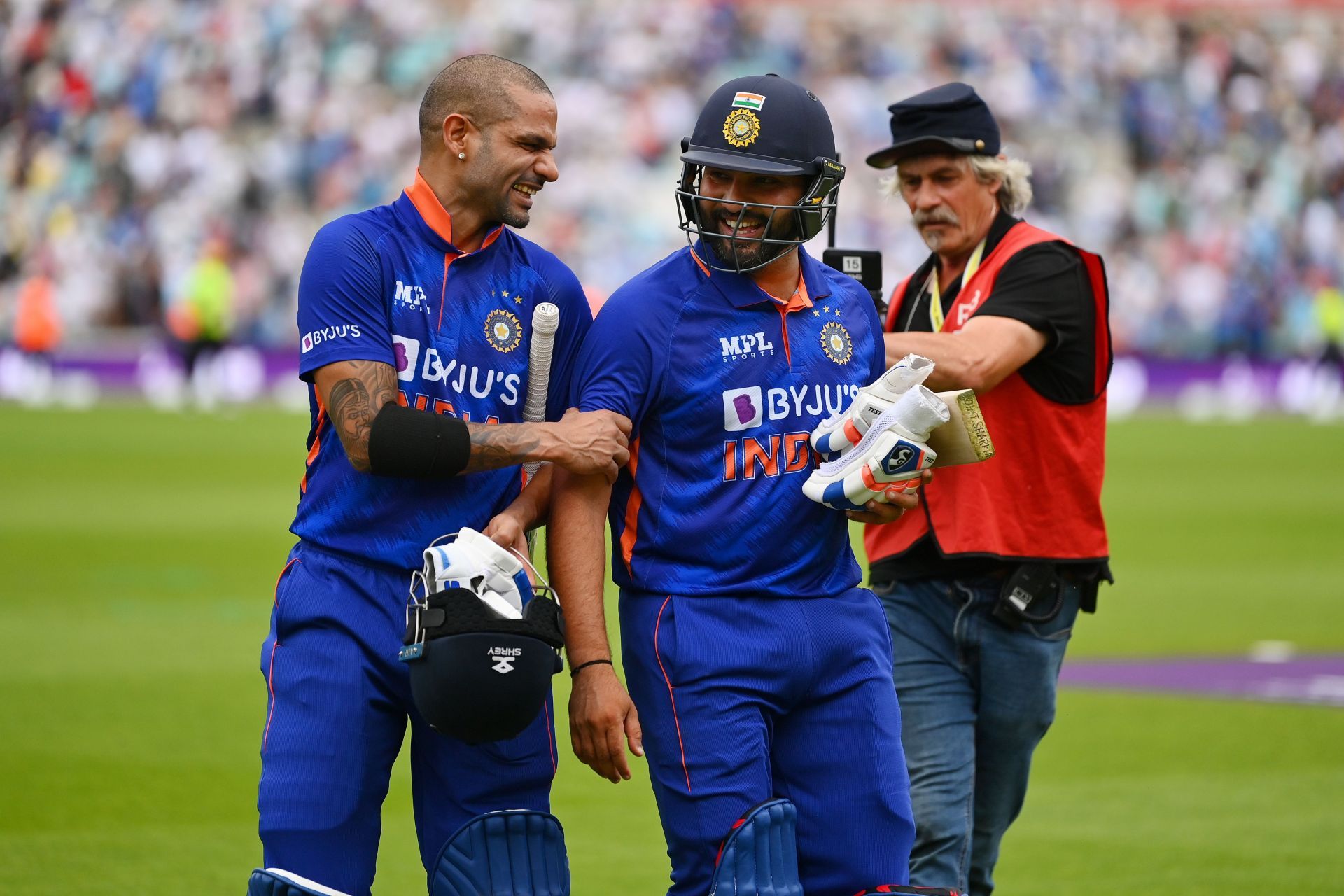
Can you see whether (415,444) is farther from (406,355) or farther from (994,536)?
(994,536)

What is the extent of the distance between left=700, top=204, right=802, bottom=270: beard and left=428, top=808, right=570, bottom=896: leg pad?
1344 millimetres

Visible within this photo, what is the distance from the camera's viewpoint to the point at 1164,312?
34688 mm

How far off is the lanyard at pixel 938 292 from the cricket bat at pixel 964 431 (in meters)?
1.19

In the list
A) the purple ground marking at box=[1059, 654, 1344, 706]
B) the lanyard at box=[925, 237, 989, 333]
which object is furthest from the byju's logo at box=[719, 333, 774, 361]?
the purple ground marking at box=[1059, 654, 1344, 706]

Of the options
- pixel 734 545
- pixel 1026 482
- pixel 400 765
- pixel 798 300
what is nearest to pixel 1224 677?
pixel 400 765

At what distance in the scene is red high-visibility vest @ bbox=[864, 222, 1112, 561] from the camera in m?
5.10

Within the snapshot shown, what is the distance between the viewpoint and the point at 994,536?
200 inches

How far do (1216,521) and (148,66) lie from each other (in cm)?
2316

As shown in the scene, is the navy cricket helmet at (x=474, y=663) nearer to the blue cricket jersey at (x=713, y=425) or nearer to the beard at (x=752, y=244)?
the blue cricket jersey at (x=713, y=425)

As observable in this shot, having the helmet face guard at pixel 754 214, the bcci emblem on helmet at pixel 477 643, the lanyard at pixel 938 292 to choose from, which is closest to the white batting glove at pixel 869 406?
the helmet face guard at pixel 754 214

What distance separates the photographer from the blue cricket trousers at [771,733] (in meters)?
3.93

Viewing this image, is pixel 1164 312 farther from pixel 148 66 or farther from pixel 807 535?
pixel 807 535

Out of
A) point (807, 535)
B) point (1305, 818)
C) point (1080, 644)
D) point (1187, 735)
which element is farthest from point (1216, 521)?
point (807, 535)

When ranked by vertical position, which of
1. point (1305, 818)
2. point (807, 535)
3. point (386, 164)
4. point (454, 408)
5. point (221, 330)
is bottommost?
point (1305, 818)
